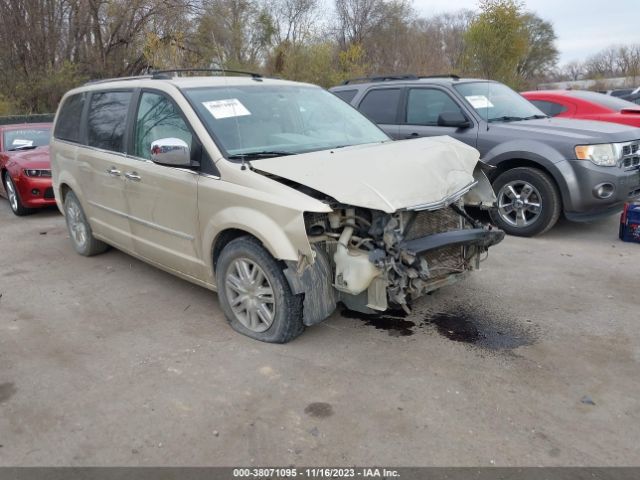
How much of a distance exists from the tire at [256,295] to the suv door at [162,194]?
37 centimetres

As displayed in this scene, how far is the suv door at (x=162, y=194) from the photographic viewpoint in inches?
164

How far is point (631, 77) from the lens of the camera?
3556cm

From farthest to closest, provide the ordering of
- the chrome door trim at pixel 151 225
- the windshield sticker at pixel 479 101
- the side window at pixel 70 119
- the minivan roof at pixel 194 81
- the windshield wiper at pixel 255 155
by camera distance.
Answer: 1. the windshield sticker at pixel 479 101
2. the side window at pixel 70 119
3. the minivan roof at pixel 194 81
4. the chrome door trim at pixel 151 225
5. the windshield wiper at pixel 255 155

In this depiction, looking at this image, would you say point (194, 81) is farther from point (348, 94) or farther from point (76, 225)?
point (348, 94)

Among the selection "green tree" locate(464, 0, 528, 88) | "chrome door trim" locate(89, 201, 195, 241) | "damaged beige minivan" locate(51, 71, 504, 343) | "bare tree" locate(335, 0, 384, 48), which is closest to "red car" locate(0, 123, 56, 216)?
"chrome door trim" locate(89, 201, 195, 241)

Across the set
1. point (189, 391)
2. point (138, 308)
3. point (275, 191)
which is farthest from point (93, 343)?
point (275, 191)

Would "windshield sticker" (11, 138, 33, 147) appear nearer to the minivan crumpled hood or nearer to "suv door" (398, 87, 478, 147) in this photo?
"suv door" (398, 87, 478, 147)

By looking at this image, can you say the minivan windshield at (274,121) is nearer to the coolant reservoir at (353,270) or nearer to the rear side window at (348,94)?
the coolant reservoir at (353,270)

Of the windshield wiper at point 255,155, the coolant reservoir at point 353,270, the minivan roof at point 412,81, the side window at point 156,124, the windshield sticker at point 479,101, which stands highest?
the minivan roof at point 412,81

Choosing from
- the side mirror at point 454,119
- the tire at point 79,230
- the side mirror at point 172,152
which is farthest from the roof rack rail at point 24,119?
the side mirror at point 172,152

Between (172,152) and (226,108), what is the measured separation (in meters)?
0.62

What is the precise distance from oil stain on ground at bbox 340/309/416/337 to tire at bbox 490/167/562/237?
8.67ft

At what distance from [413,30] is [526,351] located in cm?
3567

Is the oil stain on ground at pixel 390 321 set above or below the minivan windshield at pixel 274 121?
below
